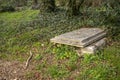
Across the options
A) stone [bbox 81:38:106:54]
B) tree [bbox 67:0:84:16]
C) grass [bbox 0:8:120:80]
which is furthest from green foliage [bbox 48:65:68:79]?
tree [bbox 67:0:84:16]

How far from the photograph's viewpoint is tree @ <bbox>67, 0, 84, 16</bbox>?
1055 cm

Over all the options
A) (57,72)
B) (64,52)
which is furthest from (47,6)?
(57,72)

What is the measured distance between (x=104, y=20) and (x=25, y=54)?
346 centimetres

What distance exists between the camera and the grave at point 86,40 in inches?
260

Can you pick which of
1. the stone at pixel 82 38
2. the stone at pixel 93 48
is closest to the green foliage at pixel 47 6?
the stone at pixel 82 38

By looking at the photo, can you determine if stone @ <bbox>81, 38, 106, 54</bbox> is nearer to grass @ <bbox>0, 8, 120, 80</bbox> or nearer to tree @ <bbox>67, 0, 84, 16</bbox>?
grass @ <bbox>0, 8, 120, 80</bbox>

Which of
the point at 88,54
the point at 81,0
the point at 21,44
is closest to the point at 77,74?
the point at 88,54

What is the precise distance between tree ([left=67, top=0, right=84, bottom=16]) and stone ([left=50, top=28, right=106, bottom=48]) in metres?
2.98

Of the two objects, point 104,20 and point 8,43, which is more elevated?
point 104,20

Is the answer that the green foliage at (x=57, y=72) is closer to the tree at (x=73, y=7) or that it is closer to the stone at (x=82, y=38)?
the stone at (x=82, y=38)

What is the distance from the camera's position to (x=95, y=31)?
7.72 metres

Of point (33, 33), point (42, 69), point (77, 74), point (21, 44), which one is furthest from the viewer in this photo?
point (33, 33)

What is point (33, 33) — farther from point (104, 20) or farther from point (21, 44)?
point (104, 20)

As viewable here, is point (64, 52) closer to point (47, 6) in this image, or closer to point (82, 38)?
point (82, 38)
